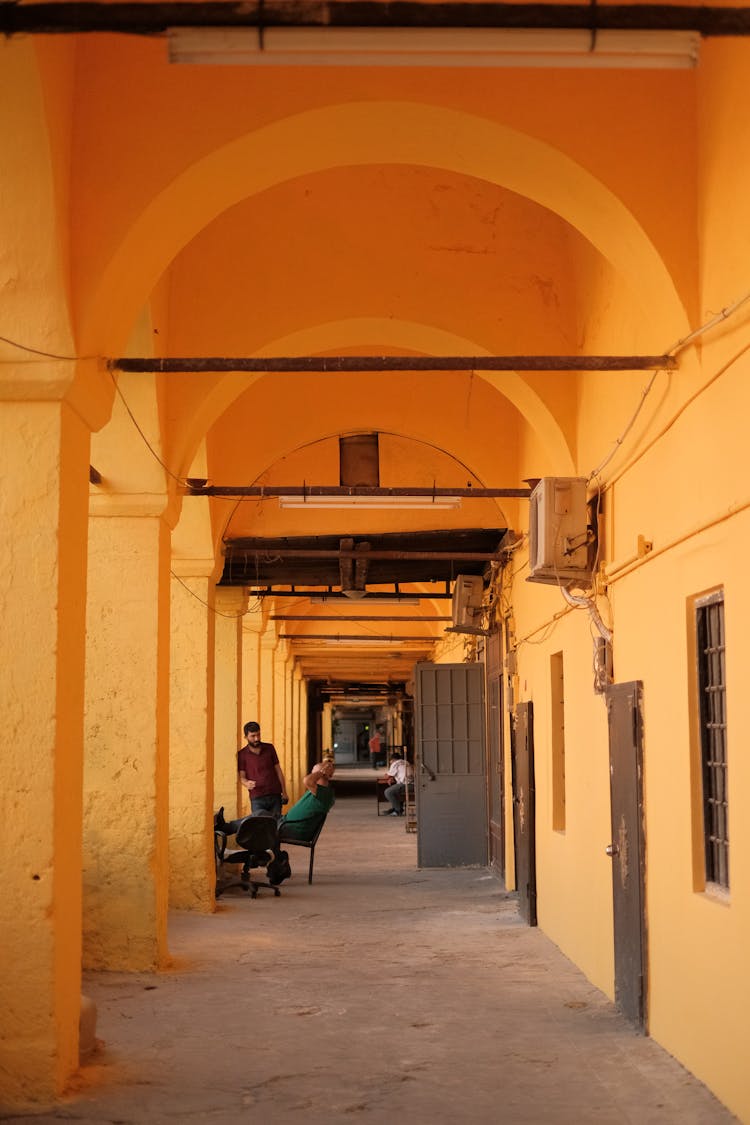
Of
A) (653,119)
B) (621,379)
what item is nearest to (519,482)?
(621,379)

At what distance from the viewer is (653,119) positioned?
6953 mm

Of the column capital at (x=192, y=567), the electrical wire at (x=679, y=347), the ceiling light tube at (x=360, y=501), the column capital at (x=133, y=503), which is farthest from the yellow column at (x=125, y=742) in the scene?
the electrical wire at (x=679, y=347)

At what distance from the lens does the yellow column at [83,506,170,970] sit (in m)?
9.49

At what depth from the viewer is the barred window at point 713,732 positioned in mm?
6527

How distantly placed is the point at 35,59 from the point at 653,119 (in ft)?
10.6

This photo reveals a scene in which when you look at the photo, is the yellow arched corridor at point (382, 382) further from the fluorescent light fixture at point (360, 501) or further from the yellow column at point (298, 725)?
the yellow column at point (298, 725)

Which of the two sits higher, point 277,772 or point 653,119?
point 653,119

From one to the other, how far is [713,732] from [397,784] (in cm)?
2234

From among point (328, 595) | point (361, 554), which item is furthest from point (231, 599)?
point (361, 554)

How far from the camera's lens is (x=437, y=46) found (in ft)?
15.5

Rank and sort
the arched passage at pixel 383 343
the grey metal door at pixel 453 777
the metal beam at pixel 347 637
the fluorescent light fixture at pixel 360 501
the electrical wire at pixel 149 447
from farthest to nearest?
the metal beam at pixel 347 637 < the grey metal door at pixel 453 777 < the fluorescent light fixture at pixel 360 501 < the arched passage at pixel 383 343 < the electrical wire at pixel 149 447

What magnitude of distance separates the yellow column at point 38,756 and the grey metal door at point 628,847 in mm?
3295

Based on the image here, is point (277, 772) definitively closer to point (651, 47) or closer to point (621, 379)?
Answer: point (621, 379)

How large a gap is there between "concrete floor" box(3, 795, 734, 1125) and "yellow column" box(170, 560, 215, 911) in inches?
16.4
